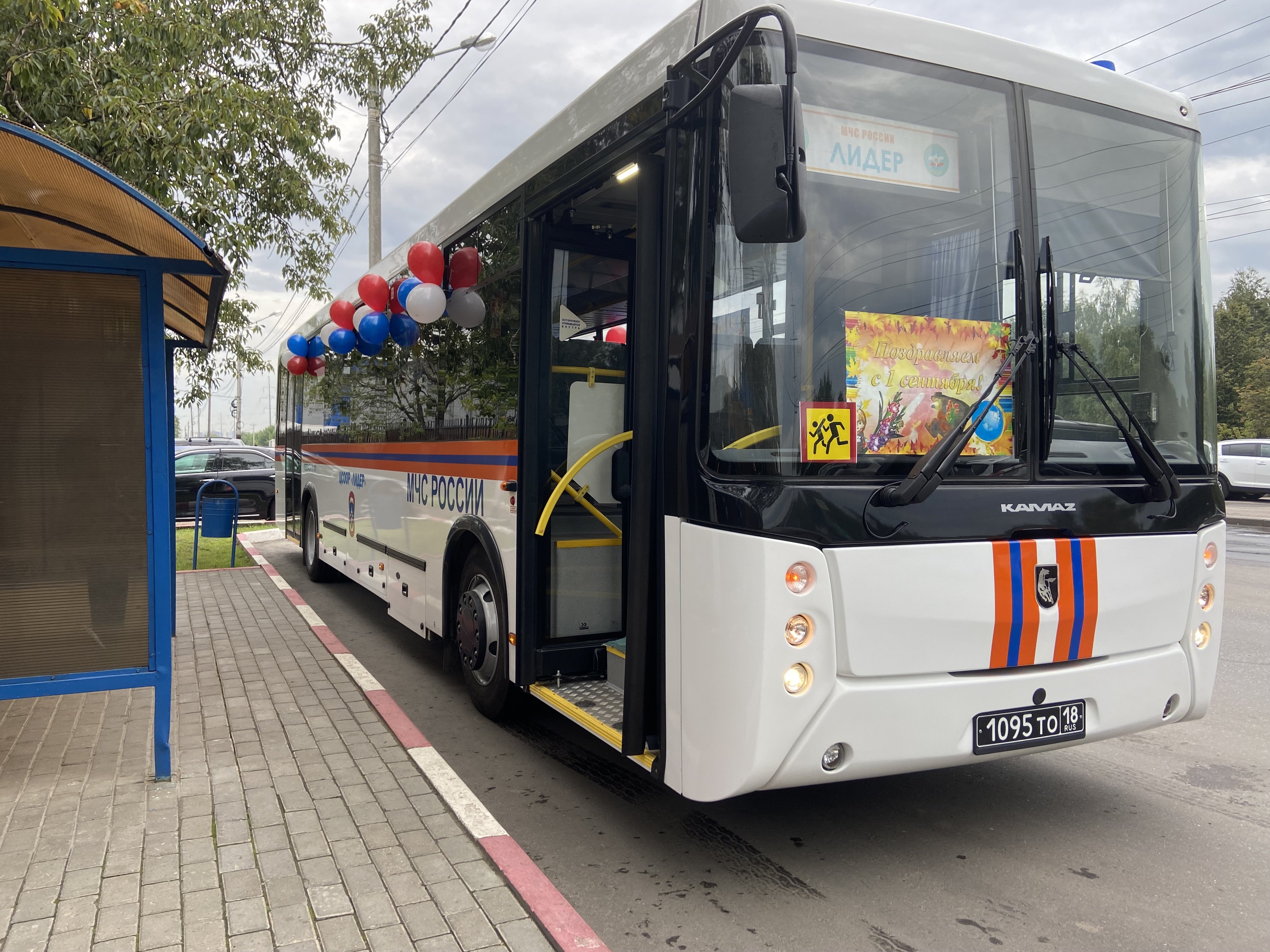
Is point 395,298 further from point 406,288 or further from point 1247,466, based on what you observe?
point 1247,466

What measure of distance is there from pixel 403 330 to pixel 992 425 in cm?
430

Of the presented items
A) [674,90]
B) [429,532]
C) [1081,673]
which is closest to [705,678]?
[1081,673]

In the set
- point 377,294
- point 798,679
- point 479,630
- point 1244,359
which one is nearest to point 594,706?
point 479,630

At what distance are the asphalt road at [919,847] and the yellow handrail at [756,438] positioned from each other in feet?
5.36

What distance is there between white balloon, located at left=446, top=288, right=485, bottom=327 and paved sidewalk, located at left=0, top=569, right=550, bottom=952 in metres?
2.41

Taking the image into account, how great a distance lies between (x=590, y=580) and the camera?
5.01m

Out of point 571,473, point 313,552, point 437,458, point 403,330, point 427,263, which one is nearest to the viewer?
point 571,473

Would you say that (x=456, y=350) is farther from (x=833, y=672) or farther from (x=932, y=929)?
(x=932, y=929)

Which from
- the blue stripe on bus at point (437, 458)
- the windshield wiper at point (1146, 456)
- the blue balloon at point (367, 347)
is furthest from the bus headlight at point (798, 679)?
the blue balloon at point (367, 347)

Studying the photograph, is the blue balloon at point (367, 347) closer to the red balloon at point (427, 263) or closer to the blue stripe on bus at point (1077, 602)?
the red balloon at point (427, 263)

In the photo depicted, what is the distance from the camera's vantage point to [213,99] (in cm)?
882

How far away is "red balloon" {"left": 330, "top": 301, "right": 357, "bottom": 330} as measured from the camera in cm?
746

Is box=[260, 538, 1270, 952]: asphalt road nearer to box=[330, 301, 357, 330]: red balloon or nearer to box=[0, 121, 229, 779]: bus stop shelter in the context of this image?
box=[0, 121, 229, 779]: bus stop shelter

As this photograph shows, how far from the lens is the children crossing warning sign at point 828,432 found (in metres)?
3.21
